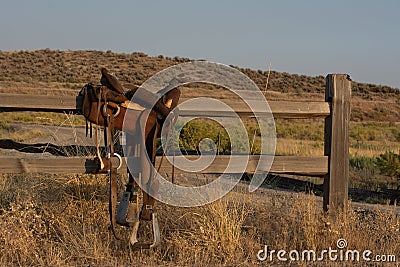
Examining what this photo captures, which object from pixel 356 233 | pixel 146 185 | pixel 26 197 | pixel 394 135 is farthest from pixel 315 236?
pixel 394 135

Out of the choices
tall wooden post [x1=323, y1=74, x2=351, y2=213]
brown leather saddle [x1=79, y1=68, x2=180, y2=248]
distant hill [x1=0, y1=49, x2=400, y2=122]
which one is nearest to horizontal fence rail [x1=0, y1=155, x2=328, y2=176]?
tall wooden post [x1=323, y1=74, x2=351, y2=213]

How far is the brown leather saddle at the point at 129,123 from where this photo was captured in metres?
4.46

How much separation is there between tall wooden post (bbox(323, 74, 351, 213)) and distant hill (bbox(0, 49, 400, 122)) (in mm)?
46782

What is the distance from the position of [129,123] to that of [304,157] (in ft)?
5.70

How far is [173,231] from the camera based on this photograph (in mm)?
5027

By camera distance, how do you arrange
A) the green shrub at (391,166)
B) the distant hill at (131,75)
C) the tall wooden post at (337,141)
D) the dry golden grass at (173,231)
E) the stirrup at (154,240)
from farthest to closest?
the distant hill at (131,75) → the green shrub at (391,166) → the tall wooden post at (337,141) → the dry golden grass at (173,231) → the stirrup at (154,240)

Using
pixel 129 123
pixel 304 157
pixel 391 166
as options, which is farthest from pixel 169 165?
pixel 391 166

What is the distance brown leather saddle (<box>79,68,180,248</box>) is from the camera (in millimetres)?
4461

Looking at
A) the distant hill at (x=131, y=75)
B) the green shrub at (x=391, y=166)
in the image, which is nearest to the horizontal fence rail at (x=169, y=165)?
the green shrub at (x=391, y=166)

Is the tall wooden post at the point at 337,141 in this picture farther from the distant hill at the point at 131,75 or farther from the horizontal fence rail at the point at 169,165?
the distant hill at the point at 131,75

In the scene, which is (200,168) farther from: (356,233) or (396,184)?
(396,184)

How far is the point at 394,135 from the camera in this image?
34.9 m

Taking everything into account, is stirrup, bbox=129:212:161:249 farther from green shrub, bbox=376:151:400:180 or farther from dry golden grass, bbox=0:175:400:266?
green shrub, bbox=376:151:400:180

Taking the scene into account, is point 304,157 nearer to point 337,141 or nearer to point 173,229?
point 337,141
